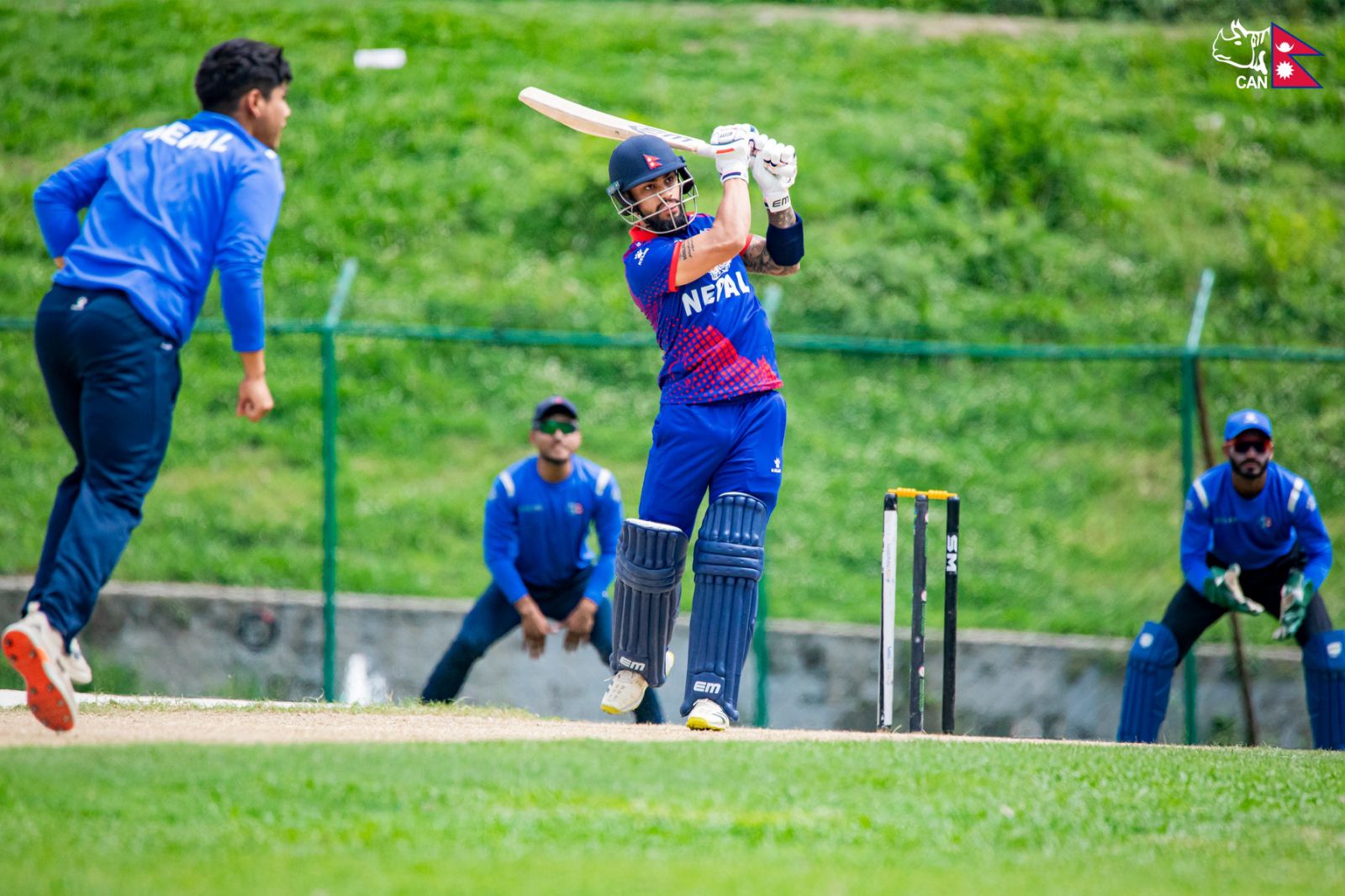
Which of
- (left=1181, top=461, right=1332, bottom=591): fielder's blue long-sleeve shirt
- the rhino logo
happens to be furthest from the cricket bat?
the rhino logo

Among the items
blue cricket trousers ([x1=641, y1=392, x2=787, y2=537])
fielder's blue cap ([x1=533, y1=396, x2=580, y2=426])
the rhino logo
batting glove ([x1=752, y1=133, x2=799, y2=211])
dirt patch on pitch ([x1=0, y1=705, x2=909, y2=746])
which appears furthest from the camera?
the rhino logo

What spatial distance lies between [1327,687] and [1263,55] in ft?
31.6

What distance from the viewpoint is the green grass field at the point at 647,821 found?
316 centimetres

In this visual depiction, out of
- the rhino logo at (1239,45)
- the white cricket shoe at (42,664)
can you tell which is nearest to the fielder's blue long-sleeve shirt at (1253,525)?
the white cricket shoe at (42,664)

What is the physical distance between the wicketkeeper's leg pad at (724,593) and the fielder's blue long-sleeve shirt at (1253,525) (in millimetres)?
3778

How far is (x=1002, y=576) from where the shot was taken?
10.1 meters

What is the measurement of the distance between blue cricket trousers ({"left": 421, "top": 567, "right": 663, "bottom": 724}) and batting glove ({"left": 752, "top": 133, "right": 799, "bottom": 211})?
3151 mm

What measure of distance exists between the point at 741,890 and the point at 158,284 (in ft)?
9.10

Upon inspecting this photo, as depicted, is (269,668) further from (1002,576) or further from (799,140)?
(799,140)

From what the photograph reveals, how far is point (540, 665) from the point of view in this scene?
30.5 feet

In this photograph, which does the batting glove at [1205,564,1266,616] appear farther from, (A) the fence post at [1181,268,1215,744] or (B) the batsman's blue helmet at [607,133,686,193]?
(B) the batsman's blue helmet at [607,133,686,193]

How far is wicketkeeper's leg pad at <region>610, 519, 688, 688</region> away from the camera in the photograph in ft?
17.6

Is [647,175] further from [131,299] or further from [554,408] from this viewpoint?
[554,408]

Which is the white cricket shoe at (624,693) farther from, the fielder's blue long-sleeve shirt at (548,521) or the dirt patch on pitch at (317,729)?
the fielder's blue long-sleeve shirt at (548,521)
